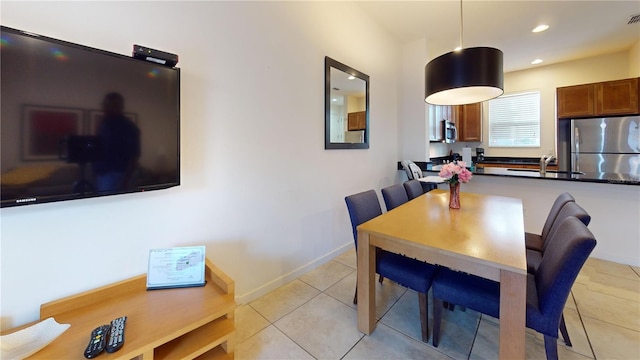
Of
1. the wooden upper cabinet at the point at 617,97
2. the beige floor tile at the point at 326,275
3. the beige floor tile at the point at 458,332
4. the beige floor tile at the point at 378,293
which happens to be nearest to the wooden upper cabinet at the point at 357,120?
the beige floor tile at the point at 326,275

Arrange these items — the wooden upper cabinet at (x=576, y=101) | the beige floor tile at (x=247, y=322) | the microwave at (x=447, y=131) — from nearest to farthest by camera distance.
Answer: the beige floor tile at (x=247, y=322) → the wooden upper cabinet at (x=576, y=101) → the microwave at (x=447, y=131)

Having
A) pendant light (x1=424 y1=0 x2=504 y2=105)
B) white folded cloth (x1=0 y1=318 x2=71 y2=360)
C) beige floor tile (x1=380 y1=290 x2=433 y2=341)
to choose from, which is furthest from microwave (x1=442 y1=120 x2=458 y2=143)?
white folded cloth (x1=0 y1=318 x2=71 y2=360)

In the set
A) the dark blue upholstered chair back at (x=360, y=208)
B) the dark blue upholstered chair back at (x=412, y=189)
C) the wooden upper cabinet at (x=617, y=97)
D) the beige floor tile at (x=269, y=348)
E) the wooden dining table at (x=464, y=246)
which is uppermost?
the wooden upper cabinet at (x=617, y=97)

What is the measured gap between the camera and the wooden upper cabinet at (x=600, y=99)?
3.96 m

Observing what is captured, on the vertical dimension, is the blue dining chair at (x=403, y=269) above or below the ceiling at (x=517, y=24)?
below

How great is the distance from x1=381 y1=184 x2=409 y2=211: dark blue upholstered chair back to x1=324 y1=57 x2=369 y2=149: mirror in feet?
2.63

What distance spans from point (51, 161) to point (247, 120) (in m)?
1.13

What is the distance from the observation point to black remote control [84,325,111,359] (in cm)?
96

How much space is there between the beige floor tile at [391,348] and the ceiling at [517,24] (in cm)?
343

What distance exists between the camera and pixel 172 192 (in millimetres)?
1618

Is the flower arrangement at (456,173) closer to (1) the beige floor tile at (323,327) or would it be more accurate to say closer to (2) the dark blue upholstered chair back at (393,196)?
(2) the dark blue upholstered chair back at (393,196)

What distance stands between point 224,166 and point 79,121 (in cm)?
83

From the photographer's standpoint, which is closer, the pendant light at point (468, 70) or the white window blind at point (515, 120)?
the pendant light at point (468, 70)

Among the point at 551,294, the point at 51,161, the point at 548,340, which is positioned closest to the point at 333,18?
the point at 51,161
